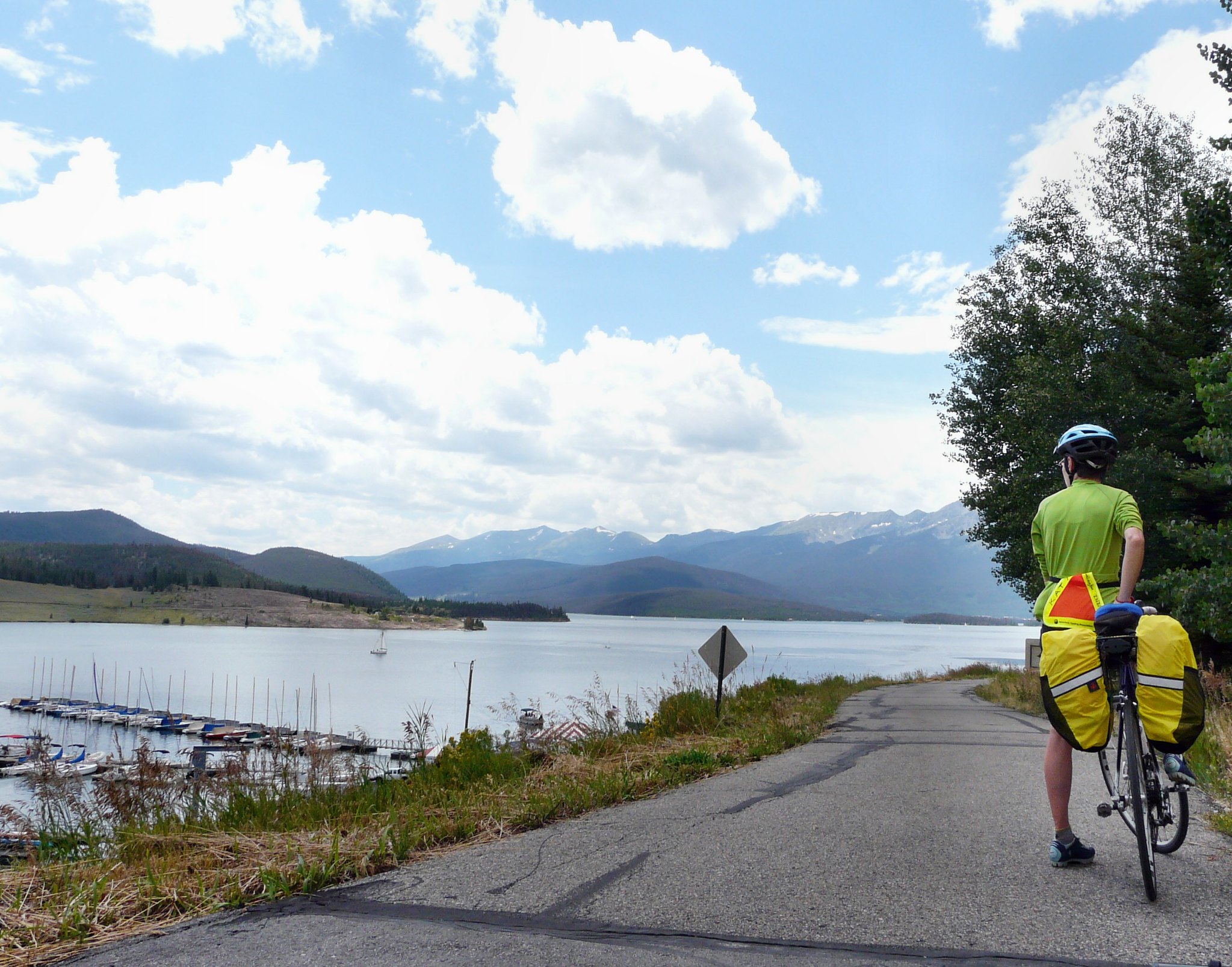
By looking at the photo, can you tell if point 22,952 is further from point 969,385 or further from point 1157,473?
point 969,385

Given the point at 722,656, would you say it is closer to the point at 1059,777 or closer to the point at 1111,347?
the point at 1059,777

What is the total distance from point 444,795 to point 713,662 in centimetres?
691

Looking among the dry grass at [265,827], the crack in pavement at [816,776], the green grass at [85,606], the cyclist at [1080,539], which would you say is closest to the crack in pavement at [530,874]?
the dry grass at [265,827]

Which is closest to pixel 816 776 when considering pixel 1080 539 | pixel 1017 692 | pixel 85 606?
pixel 1080 539

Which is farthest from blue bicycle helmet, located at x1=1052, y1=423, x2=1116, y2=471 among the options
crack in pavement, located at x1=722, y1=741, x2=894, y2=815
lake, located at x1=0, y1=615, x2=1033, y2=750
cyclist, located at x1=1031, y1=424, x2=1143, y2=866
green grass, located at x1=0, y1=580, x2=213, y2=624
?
green grass, located at x1=0, y1=580, x2=213, y2=624

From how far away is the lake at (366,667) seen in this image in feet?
150

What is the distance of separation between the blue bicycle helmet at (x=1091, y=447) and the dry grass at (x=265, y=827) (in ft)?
14.3

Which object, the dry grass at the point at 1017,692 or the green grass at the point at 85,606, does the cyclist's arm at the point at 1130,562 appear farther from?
the green grass at the point at 85,606

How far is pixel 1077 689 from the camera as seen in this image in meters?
4.15

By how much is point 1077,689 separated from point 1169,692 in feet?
Answer: 1.25

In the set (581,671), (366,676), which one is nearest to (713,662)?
(581,671)

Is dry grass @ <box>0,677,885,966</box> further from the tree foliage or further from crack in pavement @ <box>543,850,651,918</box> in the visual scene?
the tree foliage

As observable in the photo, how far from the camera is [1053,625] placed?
436 centimetres

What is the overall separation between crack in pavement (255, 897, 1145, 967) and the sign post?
366 inches
